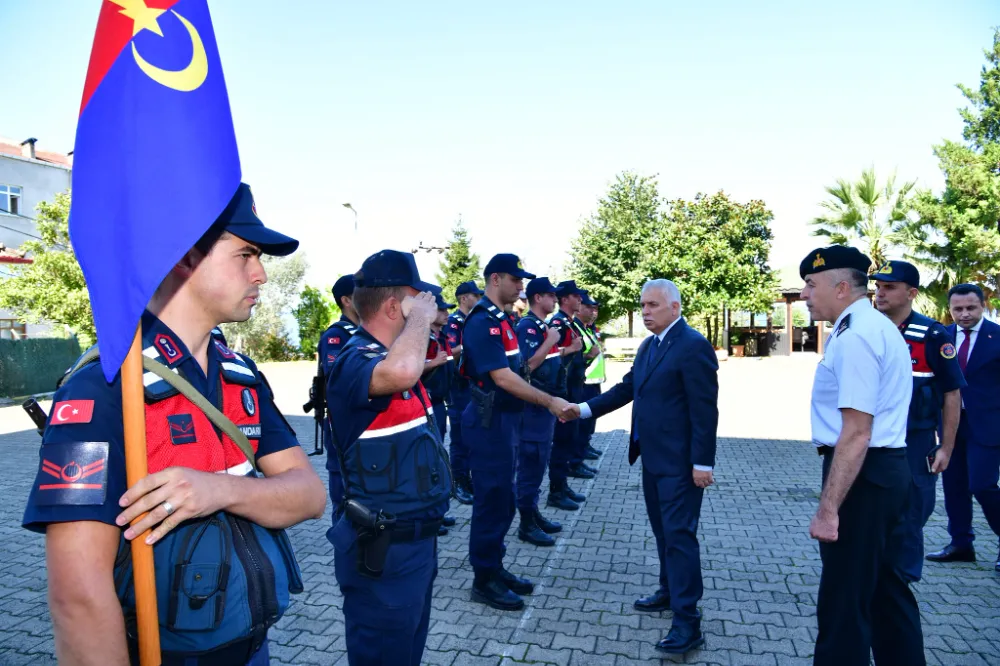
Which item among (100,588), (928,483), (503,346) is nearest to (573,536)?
(503,346)

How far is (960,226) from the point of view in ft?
82.6

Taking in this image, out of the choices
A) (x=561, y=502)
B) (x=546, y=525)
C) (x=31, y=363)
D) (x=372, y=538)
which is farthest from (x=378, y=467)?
(x=31, y=363)

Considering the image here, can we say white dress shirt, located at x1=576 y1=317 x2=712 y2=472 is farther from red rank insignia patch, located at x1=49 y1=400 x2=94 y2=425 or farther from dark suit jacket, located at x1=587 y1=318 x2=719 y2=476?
red rank insignia patch, located at x1=49 y1=400 x2=94 y2=425

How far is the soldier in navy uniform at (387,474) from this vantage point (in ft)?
9.26

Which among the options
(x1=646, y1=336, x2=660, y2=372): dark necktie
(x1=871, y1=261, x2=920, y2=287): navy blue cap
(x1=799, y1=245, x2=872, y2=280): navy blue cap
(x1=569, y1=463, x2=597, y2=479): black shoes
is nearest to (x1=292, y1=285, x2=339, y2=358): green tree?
(x1=569, y1=463, x2=597, y2=479): black shoes

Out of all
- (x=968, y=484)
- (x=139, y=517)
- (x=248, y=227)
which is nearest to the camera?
(x=139, y=517)

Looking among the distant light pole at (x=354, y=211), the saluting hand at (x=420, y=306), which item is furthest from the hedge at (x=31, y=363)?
the saluting hand at (x=420, y=306)

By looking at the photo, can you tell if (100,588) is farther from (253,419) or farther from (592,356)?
(592,356)

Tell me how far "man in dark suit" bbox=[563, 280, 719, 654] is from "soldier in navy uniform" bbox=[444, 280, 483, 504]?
2909 millimetres

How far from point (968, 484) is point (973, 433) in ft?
1.48

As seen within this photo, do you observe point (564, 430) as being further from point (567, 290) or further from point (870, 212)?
point (870, 212)

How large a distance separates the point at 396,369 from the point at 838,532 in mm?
2264

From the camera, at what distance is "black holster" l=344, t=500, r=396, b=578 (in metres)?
2.83

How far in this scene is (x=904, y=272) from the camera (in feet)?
15.4
